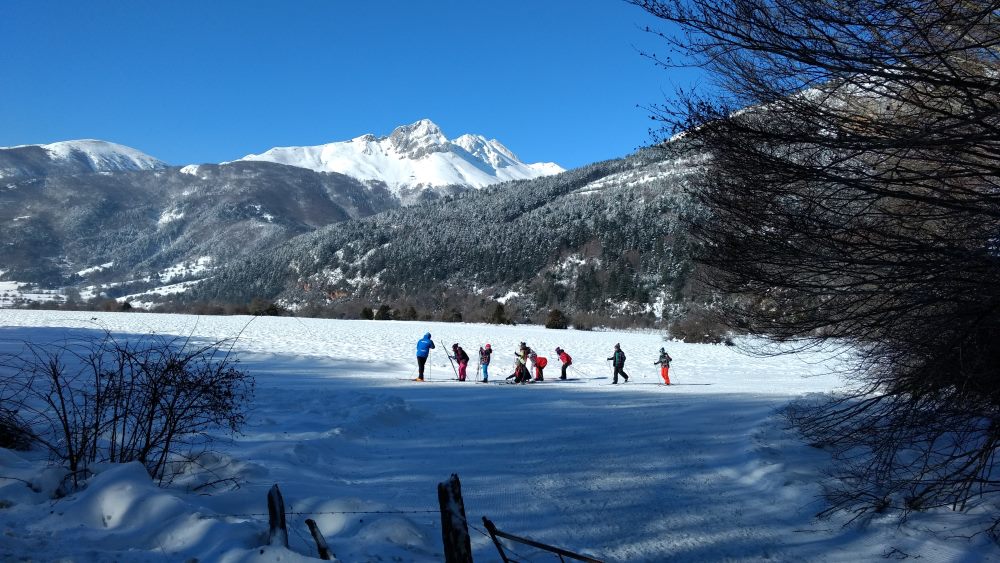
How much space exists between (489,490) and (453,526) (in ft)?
12.4

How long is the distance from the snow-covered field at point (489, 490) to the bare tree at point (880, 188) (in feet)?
5.06

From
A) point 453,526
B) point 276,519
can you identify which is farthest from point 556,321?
point 453,526

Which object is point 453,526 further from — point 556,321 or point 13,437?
point 556,321

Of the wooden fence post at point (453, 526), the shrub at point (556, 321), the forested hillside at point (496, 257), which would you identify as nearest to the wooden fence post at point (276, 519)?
the wooden fence post at point (453, 526)

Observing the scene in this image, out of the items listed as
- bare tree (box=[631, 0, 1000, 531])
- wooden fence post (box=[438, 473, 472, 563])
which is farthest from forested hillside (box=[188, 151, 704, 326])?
wooden fence post (box=[438, 473, 472, 563])

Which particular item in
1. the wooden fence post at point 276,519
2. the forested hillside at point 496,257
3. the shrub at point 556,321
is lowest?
the wooden fence post at point 276,519

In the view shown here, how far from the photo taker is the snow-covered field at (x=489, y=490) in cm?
427

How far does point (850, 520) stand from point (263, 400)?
1049cm

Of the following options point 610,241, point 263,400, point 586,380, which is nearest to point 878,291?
point 263,400

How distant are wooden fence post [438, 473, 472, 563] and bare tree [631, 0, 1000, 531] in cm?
365

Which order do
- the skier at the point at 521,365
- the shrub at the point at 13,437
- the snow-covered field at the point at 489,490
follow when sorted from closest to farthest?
the snow-covered field at the point at 489,490, the shrub at the point at 13,437, the skier at the point at 521,365

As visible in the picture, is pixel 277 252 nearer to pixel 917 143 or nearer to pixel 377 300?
pixel 377 300

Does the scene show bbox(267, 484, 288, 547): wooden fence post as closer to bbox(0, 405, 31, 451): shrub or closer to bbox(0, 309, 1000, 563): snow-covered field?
bbox(0, 309, 1000, 563): snow-covered field

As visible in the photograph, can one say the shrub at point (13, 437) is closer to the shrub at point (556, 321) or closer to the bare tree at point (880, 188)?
the bare tree at point (880, 188)
